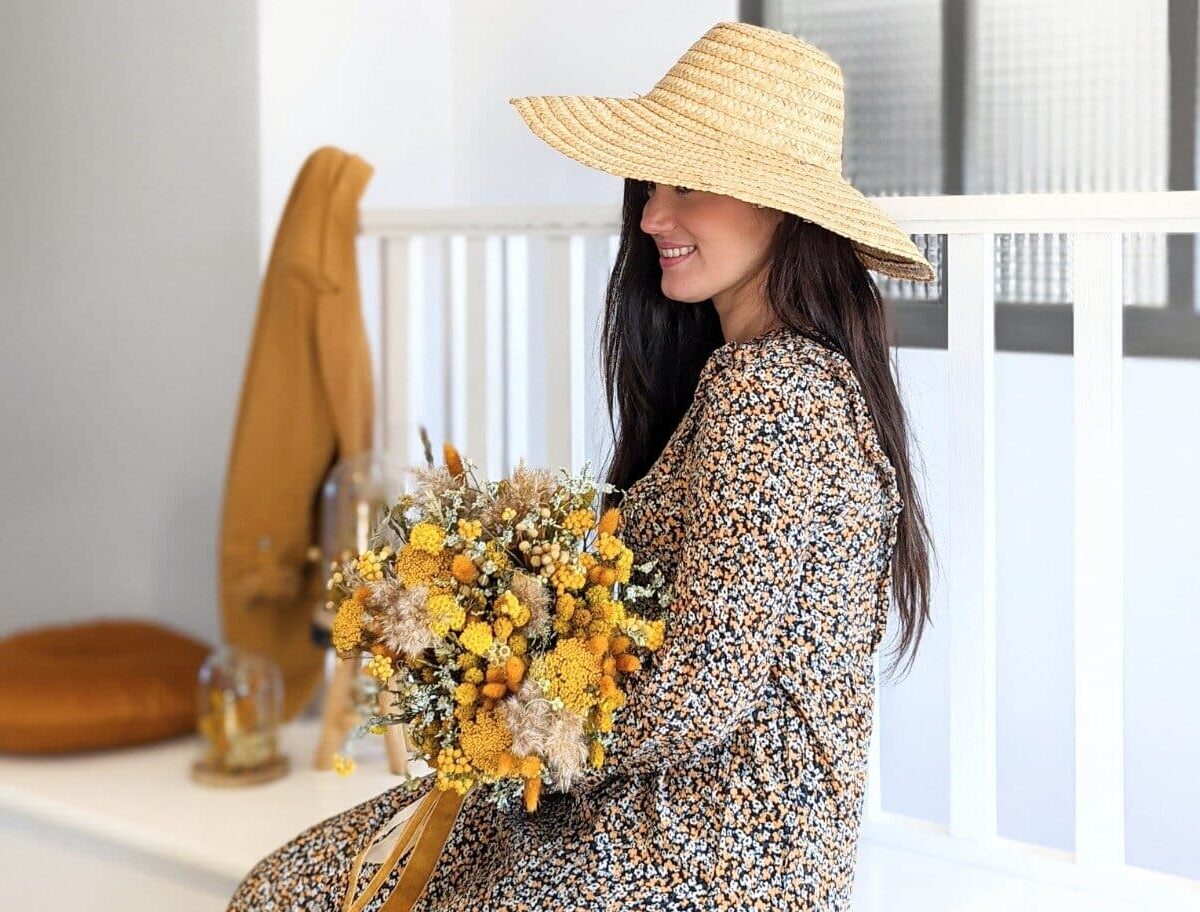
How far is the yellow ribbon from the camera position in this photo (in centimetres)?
166

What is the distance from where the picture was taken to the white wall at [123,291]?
121 inches

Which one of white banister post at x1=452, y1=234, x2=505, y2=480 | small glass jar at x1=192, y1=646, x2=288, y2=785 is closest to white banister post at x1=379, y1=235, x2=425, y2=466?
white banister post at x1=452, y1=234, x2=505, y2=480

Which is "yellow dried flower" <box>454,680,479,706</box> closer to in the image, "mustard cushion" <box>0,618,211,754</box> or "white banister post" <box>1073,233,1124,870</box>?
"white banister post" <box>1073,233,1124,870</box>

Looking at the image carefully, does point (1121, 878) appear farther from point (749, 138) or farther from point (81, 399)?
point (81, 399)

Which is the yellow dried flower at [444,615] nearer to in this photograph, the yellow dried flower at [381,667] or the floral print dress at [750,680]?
the yellow dried flower at [381,667]

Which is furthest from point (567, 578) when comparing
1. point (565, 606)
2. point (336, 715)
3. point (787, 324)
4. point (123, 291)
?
point (123, 291)

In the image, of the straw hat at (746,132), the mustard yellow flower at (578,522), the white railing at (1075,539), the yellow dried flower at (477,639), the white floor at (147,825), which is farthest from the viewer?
the white floor at (147,825)

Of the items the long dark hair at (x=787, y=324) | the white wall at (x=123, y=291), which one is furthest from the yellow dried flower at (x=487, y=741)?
the white wall at (x=123, y=291)

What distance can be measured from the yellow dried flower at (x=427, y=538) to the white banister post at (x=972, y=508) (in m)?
0.79

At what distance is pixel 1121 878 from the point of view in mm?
1920

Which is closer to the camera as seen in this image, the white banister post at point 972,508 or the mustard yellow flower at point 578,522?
the mustard yellow flower at point 578,522

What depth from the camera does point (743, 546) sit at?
58.3 inches

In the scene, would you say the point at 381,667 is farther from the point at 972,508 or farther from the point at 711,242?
the point at 972,508

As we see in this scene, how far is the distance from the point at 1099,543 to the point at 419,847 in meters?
→ 0.90
